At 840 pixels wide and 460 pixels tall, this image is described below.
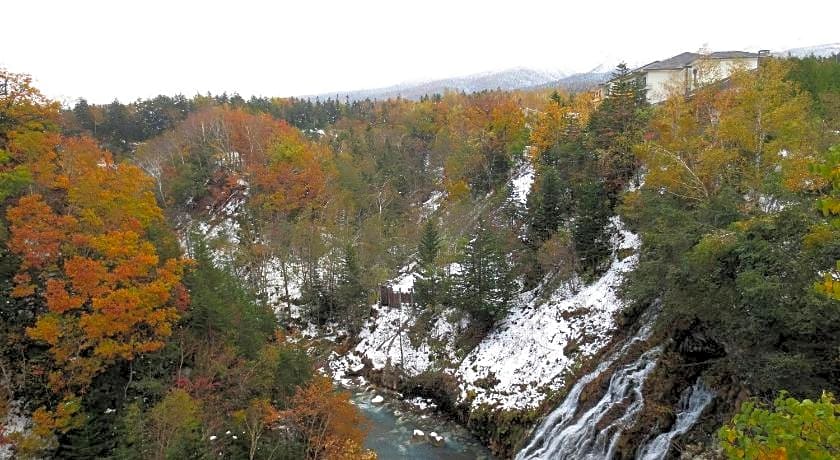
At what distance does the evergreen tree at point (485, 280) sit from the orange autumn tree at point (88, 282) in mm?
14755

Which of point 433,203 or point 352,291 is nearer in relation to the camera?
point 352,291

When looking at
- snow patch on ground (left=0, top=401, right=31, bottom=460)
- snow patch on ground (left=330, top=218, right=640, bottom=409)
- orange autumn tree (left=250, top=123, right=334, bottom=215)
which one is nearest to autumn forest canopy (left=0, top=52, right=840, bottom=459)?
snow patch on ground (left=0, top=401, right=31, bottom=460)

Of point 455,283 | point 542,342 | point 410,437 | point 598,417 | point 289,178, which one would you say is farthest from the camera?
point 289,178

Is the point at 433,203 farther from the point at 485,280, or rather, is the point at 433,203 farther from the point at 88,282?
the point at 88,282

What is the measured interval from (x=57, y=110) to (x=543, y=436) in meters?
27.9

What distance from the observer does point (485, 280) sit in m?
28.3

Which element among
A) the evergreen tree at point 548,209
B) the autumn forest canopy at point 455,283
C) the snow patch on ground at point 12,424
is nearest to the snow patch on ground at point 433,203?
the autumn forest canopy at point 455,283

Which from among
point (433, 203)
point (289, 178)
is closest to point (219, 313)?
point (289, 178)

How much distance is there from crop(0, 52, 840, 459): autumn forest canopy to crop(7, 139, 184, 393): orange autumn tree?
90 mm

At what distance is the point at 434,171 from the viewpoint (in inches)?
2237

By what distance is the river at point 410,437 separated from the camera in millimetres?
A: 22562

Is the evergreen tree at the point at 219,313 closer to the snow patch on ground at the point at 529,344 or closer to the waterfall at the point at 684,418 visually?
the snow patch on ground at the point at 529,344

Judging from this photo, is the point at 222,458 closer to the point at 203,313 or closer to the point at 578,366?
the point at 203,313

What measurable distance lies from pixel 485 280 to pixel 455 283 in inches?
69.4
